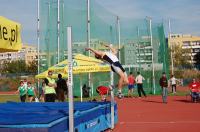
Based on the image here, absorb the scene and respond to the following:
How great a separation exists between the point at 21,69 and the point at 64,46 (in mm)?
75516

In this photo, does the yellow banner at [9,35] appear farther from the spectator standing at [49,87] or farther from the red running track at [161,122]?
the spectator standing at [49,87]

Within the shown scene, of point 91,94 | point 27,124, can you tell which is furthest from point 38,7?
point 27,124

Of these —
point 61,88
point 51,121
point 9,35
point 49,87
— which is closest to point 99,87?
point 61,88

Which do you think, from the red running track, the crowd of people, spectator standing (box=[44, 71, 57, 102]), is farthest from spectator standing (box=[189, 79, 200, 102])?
spectator standing (box=[44, 71, 57, 102])

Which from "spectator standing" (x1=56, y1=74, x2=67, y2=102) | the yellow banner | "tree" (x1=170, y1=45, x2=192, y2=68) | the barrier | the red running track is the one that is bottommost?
the red running track

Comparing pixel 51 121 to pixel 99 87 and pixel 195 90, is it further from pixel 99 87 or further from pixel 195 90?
pixel 195 90

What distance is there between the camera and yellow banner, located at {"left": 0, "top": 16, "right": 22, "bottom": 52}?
8141 mm

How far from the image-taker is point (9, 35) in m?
8.53

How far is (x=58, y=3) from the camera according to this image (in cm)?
2656

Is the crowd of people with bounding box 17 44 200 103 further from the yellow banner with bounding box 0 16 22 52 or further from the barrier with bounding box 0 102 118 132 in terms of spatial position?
the yellow banner with bounding box 0 16 22 52

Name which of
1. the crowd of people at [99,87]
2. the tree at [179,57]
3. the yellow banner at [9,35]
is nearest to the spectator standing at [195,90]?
the crowd of people at [99,87]

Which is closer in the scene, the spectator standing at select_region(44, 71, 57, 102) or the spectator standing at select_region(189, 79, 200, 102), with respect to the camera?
the spectator standing at select_region(44, 71, 57, 102)

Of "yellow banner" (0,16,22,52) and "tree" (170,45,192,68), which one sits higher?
"tree" (170,45,192,68)

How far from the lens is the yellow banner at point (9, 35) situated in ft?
26.7
